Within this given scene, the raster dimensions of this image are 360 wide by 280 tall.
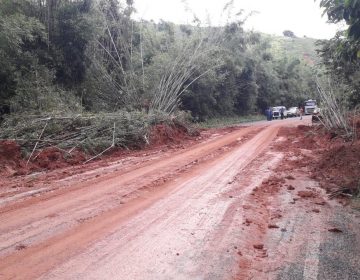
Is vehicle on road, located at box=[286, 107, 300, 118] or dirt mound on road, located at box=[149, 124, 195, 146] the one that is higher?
dirt mound on road, located at box=[149, 124, 195, 146]

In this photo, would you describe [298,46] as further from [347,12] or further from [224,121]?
[347,12]

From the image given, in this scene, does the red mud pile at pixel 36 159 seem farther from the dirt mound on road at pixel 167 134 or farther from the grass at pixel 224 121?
the grass at pixel 224 121

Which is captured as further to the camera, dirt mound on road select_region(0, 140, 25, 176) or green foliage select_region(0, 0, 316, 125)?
green foliage select_region(0, 0, 316, 125)

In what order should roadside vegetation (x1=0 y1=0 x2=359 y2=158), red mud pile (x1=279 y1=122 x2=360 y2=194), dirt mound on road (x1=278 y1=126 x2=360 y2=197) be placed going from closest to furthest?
red mud pile (x1=279 y1=122 x2=360 y2=194)
dirt mound on road (x1=278 y1=126 x2=360 y2=197)
roadside vegetation (x1=0 y1=0 x2=359 y2=158)

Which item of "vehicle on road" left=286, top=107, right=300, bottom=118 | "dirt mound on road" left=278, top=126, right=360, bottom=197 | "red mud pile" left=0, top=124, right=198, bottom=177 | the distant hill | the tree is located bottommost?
"vehicle on road" left=286, top=107, right=300, bottom=118

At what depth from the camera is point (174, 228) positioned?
5.58m

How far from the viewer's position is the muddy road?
424cm

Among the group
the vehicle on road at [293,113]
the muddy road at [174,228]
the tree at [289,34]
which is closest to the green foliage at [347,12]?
the muddy road at [174,228]

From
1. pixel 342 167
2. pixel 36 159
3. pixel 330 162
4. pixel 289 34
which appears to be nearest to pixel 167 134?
pixel 36 159

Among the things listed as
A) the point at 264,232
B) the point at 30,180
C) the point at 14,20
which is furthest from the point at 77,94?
the point at 264,232

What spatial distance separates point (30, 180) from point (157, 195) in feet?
11.1

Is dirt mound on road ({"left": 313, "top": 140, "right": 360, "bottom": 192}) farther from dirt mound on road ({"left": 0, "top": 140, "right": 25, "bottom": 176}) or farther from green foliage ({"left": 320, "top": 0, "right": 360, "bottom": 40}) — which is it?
dirt mound on road ({"left": 0, "top": 140, "right": 25, "bottom": 176})

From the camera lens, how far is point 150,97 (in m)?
20.9

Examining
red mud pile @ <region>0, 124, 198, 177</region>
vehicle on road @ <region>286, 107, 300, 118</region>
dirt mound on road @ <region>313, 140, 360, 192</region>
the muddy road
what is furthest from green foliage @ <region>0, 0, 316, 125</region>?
vehicle on road @ <region>286, 107, 300, 118</region>
